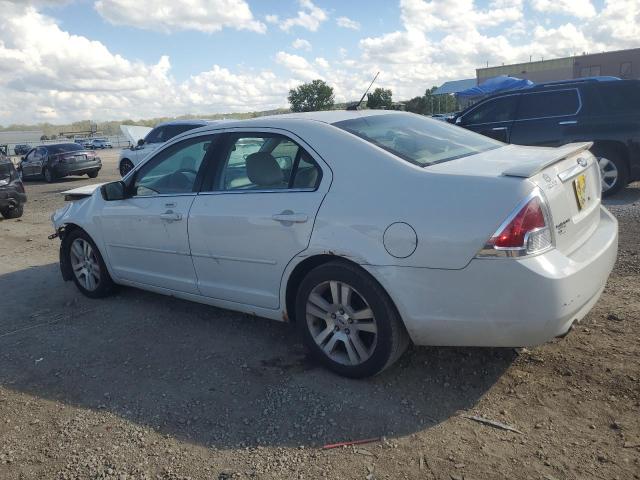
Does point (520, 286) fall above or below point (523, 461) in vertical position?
above

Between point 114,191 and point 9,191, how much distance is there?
7.77m

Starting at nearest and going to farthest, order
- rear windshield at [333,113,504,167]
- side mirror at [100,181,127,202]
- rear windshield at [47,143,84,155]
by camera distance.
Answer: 1. rear windshield at [333,113,504,167]
2. side mirror at [100,181,127,202]
3. rear windshield at [47,143,84,155]

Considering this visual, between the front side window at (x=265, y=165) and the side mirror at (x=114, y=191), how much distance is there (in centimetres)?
120

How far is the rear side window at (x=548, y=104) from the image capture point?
8734 millimetres

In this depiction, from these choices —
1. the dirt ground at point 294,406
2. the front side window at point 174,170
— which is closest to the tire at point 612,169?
the dirt ground at point 294,406

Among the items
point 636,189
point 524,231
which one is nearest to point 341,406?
point 524,231

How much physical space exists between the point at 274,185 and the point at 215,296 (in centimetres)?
103

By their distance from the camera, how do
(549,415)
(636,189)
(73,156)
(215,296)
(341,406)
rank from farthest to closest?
1. (73,156)
2. (636,189)
3. (215,296)
4. (341,406)
5. (549,415)

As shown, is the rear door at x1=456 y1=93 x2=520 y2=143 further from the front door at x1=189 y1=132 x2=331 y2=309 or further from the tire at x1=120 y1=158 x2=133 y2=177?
the tire at x1=120 y1=158 x2=133 y2=177

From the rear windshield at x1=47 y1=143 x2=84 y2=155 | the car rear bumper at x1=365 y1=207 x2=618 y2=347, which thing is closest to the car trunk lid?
the car rear bumper at x1=365 y1=207 x2=618 y2=347

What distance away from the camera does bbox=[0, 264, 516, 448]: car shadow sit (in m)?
3.07

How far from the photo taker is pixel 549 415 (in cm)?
293

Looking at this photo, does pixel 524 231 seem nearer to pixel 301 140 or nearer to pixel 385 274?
pixel 385 274

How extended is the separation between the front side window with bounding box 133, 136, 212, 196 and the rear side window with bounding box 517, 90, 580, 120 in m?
6.61
